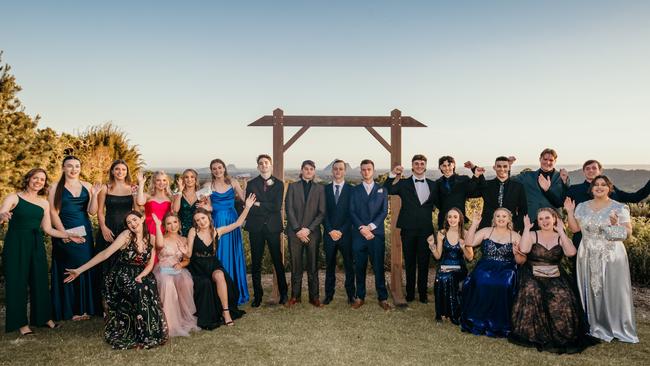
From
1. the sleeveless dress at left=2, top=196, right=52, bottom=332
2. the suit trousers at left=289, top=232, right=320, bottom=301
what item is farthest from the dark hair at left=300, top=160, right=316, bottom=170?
the sleeveless dress at left=2, top=196, right=52, bottom=332

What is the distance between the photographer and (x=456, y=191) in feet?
22.4

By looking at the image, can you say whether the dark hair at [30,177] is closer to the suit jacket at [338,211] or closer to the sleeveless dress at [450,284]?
the suit jacket at [338,211]

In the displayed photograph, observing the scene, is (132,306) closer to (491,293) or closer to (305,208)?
(305,208)

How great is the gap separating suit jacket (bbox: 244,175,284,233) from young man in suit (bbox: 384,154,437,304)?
1.67 m

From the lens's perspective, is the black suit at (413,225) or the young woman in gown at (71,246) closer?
the young woman in gown at (71,246)

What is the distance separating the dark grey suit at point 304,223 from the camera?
6824 mm

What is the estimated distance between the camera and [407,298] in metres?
7.16

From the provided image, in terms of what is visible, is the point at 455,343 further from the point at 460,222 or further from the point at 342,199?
the point at 342,199

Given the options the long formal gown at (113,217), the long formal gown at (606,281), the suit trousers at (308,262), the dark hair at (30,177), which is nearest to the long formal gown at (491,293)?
the long formal gown at (606,281)

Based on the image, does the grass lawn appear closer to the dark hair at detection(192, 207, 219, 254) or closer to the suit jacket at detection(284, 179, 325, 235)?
the dark hair at detection(192, 207, 219, 254)

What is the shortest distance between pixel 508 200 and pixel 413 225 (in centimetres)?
135

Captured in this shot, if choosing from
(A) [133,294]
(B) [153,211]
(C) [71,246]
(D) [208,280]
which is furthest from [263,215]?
(C) [71,246]

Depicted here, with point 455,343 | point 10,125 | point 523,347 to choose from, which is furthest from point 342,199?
point 10,125

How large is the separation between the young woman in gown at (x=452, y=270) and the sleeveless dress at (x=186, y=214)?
3.41 m
